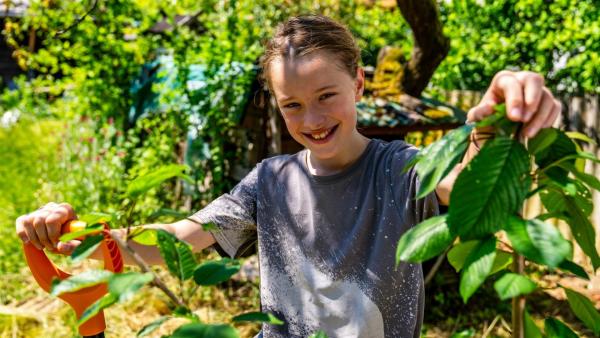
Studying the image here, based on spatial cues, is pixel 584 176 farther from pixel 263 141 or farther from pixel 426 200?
pixel 263 141

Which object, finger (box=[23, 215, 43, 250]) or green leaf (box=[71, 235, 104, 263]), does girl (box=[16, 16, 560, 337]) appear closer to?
finger (box=[23, 215, 43, 250])

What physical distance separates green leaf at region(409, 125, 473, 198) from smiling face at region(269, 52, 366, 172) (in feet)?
2.59

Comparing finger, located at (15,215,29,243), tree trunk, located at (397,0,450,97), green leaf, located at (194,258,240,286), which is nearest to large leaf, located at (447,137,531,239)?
green leaf, located at (194,258,240,286)

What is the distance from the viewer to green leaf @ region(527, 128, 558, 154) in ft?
2.41

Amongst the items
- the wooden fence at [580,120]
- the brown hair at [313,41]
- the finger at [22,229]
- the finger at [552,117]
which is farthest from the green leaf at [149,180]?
the wooden fence at [580,120]

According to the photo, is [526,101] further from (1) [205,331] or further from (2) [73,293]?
(2) [73,293]

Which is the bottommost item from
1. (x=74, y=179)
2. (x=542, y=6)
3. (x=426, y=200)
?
(x=74, y=179)

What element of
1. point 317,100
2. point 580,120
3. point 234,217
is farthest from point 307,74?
point 580,120

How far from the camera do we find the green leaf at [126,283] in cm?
66

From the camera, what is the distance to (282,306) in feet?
5.49

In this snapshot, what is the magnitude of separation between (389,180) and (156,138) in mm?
3652

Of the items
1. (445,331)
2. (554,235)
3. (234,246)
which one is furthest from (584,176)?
(445,331)

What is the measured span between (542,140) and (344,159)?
0.95m

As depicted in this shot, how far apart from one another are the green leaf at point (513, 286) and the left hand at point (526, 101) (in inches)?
6.9
